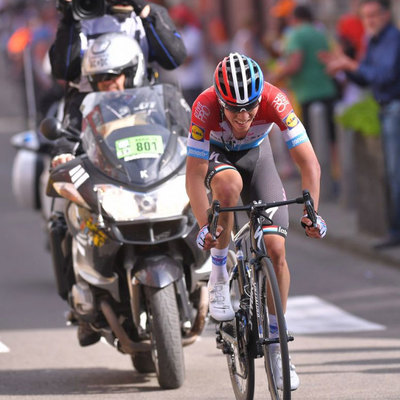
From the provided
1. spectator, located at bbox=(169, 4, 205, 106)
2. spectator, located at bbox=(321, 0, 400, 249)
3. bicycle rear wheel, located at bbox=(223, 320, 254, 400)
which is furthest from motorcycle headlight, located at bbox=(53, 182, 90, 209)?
spectator, located at bbox=(169, 4, 205, 106)

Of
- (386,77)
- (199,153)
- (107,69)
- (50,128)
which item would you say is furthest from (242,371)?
(386,77)

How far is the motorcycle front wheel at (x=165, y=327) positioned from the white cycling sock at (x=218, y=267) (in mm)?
373

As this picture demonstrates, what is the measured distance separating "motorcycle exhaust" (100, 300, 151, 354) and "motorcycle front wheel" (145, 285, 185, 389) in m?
0.13

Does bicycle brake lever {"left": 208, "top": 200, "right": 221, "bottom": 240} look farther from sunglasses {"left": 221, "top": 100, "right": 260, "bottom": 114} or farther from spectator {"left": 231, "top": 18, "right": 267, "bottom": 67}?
spectator {"left": 231, "top": 18, "right": 267, "bottom": 67}

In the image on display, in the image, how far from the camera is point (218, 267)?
7.38 m

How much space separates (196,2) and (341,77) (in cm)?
2166

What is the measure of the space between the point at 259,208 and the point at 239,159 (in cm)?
52

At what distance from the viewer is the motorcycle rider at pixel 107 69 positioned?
849cm

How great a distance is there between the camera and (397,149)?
43.2 ft

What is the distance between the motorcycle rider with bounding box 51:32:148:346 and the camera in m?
8.49

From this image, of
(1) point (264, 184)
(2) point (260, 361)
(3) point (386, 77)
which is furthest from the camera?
(3) point (386, 77)

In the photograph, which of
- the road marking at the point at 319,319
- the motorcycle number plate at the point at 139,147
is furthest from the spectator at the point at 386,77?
the motorcycle number plate at the point at 139,147

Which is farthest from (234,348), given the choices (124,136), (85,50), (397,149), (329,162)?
(329,162)

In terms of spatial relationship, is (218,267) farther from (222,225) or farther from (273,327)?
(273,327)
